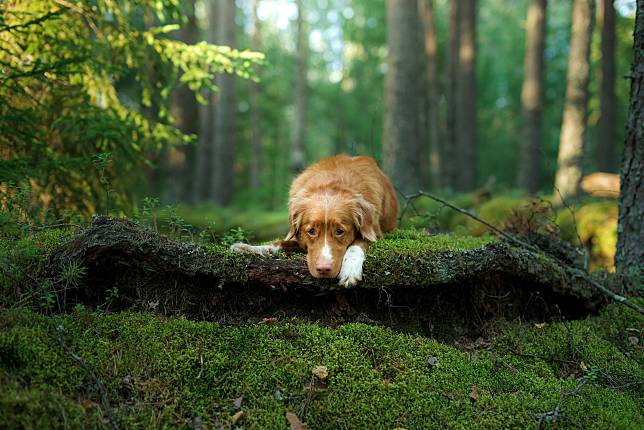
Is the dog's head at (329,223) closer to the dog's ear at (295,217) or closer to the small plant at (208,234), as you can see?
the dog's ear at (295,217)

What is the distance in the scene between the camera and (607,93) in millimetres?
19000

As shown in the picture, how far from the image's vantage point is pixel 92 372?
11.6 feet

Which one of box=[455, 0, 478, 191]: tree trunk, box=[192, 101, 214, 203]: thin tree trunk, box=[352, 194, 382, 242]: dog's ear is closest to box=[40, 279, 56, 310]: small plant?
box=[352, 194, 382, 242]: dog's ear

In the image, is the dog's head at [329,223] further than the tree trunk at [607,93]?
No

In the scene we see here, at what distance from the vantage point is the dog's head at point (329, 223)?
14.7 feet

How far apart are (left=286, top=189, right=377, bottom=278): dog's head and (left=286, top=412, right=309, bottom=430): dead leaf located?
44.3 inches

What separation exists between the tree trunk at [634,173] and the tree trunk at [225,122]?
1479 cm

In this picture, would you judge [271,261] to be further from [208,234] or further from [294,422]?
[294,422]

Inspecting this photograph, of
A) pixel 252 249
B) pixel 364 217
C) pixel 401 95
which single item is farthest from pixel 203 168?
pixel 252 249

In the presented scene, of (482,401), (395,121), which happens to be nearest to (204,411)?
(482,401)

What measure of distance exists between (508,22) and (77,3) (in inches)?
1924

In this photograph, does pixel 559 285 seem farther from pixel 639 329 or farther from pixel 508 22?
pixel 508 22

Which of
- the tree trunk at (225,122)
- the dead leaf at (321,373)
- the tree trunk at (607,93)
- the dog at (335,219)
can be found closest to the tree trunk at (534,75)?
the tree trunk at (607,93)

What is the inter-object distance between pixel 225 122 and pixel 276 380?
16.4 metres
